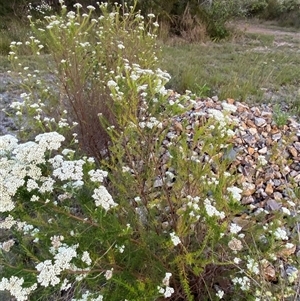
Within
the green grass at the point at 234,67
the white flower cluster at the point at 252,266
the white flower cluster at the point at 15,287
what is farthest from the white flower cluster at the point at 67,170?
the green grass at the point at 234,67

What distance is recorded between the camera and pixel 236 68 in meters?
5.56

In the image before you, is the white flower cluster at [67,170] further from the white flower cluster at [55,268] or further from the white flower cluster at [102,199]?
the white flower cluster at [55,268]

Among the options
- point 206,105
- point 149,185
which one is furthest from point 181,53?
point 149,185

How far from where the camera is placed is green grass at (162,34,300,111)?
170 inches

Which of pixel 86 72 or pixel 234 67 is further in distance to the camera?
pixel 234 67

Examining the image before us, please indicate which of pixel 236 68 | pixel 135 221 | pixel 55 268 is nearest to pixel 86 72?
pixel 135 221

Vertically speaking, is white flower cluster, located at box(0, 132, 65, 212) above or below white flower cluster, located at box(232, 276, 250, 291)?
above

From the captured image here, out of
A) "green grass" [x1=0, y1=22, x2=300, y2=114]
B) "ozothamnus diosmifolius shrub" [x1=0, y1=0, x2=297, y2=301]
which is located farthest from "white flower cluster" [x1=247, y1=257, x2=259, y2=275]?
"green grass" [x1=0, y1=22, x2=300, y2=114]

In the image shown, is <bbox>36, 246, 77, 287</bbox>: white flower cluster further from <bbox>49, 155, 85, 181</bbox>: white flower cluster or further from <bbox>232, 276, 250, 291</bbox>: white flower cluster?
<bbox>232, 276, 250, 291</bbox>: white flower cluster

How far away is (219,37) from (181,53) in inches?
89.8

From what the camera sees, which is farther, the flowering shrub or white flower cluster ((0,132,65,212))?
the flowering shrub

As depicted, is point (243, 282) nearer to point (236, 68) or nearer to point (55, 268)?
point (55, 268)

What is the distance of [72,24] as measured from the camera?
2.08m

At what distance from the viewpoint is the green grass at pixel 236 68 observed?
432 centimetres
